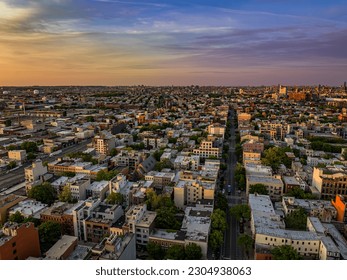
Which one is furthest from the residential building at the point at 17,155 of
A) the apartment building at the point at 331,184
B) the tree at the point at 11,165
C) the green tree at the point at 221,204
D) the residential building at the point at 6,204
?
the apartment building at the point at 331,184

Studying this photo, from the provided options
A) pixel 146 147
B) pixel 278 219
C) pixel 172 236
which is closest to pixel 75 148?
pixel 146 147

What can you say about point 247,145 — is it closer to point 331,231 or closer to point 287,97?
point 331,231

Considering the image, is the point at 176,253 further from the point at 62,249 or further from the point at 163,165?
the point at 163,165

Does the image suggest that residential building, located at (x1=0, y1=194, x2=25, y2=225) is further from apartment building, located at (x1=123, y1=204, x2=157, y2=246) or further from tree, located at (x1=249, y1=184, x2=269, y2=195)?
tree, located at (x1=249, y1=184, x2=269, y2=195)

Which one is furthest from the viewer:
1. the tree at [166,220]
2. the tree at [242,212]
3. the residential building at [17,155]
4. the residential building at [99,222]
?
the residential building at [17,155]

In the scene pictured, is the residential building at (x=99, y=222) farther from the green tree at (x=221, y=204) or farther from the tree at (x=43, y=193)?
the green tree at (x=221, y=204)
